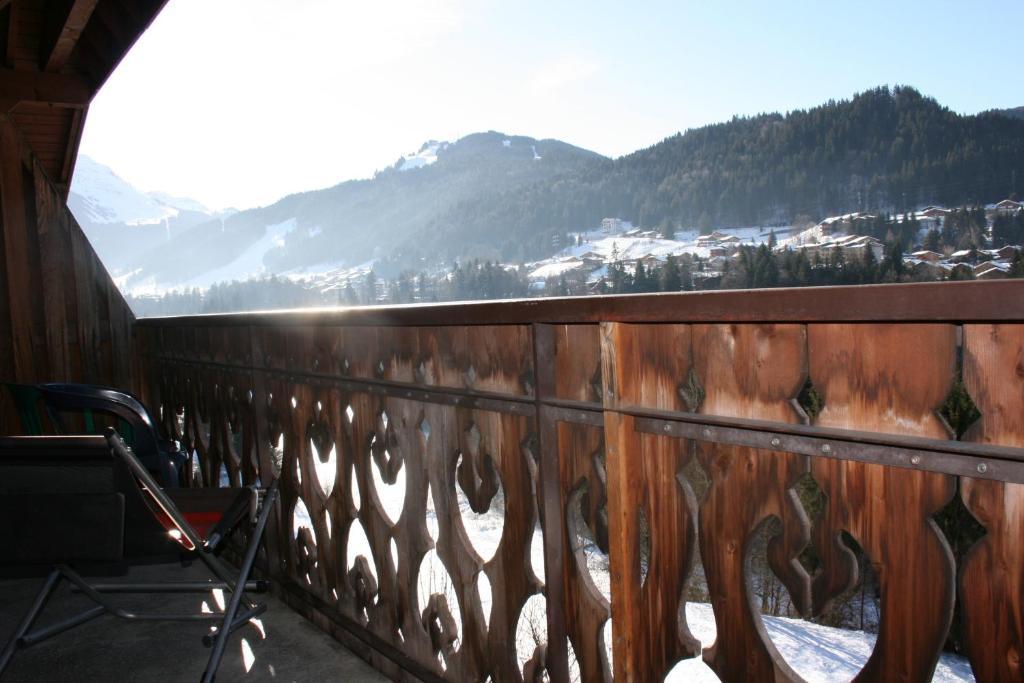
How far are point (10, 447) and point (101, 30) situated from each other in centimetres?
401

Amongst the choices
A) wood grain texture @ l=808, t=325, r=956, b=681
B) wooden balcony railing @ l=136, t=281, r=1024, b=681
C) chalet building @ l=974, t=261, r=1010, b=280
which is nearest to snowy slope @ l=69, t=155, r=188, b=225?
chalet building @ l=974, t=261, r=1010, b=280

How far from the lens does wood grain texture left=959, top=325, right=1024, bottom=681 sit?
92 cm

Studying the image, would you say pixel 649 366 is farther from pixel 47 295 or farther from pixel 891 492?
pixel 47 295

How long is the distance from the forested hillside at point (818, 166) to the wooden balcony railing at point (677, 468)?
1585 inches

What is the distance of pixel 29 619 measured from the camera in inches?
98.3

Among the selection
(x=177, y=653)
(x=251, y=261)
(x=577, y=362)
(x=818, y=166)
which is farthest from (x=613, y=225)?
(x=251, y=261)

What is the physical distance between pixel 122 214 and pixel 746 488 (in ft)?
617

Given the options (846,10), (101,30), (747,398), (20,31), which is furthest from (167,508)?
(846,10)

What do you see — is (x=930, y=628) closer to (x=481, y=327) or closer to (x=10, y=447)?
(x=481, y=327)

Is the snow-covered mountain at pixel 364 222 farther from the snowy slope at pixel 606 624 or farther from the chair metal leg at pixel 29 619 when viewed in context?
the chair metal leg at pixel 29 619

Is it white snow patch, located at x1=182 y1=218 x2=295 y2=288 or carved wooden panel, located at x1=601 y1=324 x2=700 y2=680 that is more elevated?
white snow patch, located at x1=182 y1=218 x2=295 y2=288

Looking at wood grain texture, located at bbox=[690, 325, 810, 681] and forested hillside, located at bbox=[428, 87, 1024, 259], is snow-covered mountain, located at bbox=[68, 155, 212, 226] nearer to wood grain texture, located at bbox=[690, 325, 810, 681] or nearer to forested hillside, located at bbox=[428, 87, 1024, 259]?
forested hillside, located at bbox=[428, 87, 1024, 259]

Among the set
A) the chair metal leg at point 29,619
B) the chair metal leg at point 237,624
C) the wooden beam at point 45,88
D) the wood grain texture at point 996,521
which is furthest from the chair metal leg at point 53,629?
the wooden beam at point 45,88

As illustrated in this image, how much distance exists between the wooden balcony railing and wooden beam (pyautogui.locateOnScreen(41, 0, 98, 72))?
267 cm
